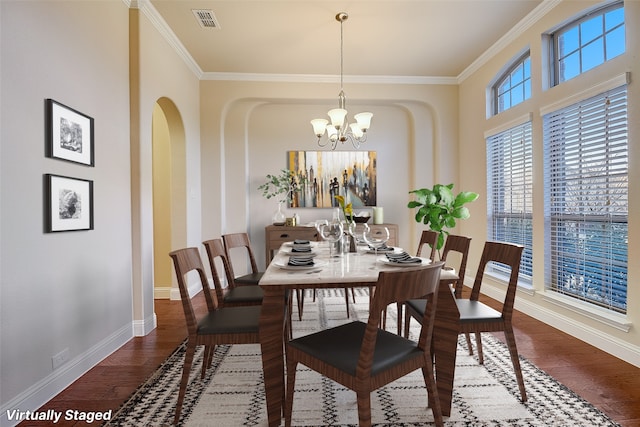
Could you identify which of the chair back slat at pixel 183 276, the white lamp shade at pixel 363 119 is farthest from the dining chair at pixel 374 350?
the white lamp shade at pixel 363 119

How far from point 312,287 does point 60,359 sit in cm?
170

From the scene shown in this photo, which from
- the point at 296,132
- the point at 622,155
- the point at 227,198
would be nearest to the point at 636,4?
the point at 622,155

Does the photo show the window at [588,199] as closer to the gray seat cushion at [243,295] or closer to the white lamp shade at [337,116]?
the white lamp shade at [337,116]

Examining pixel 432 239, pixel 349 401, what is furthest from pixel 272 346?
pixel 432 239

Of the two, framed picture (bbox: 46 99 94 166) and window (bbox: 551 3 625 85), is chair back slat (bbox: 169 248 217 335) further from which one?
window (bbox: 551 3 625 85)

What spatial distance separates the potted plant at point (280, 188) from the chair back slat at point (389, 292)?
139 inches

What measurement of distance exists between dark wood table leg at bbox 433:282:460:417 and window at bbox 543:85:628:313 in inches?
68.2

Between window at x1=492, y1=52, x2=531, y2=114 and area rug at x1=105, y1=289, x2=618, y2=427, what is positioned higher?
window at x1=492, y1=52, x2=531, y2=114

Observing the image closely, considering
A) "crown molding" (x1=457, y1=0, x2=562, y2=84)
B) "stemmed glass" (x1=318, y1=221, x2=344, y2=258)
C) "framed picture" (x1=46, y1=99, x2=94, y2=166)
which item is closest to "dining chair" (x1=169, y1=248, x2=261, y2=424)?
"stemmed glass" (x1=318, y1=221, x2=344, y2=258)

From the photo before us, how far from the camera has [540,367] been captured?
2242 mm

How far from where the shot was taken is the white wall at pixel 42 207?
1.68m

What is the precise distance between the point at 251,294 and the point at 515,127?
3289 mm

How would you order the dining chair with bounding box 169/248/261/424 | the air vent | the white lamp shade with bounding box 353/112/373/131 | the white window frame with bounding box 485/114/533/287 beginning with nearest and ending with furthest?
the dining chair with bounding box 169/248/261/424, the white lamp shade with bounding box 353/112/373/131, the air vent, the white window frame with bounding box 485/114/533/287

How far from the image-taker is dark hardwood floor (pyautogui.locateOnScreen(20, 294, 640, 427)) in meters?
1.85
